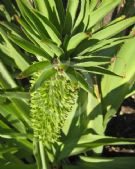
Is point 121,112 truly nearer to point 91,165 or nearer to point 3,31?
point 91,165

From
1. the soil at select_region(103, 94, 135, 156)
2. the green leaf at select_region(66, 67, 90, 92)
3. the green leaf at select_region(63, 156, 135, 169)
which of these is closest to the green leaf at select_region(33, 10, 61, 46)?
the green leaf at select_region(66, 67, 90, 92)

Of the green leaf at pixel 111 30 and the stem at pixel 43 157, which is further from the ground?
the green leaf at pixel 111 30

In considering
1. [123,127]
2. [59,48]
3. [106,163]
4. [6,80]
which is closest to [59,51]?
[59,48]

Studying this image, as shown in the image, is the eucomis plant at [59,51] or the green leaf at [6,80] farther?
the green leaf at [6,80]

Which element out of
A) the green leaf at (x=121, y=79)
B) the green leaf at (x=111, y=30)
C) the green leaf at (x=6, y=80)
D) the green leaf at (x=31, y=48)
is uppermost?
the green leaf at (x=31, y=48)

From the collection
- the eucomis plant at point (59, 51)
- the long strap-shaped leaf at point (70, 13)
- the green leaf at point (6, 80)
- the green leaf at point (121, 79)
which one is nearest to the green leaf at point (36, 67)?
the eucomis plant at point (59, 51)

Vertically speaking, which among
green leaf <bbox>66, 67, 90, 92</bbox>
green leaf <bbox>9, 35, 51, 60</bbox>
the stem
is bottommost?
the stem

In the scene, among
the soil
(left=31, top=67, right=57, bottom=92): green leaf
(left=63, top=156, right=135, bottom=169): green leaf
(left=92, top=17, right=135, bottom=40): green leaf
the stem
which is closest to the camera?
(left=31, top=67, right=57, bottom=92): green leaf

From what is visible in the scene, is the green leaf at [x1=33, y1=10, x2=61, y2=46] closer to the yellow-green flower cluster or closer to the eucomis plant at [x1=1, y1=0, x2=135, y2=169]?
the eucomis plant at [x1=1, y1=0, x2=135, y2=169]

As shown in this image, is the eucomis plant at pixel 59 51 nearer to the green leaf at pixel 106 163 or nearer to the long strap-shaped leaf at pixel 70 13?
the long strap-shaped leaf at pixel 70 13
